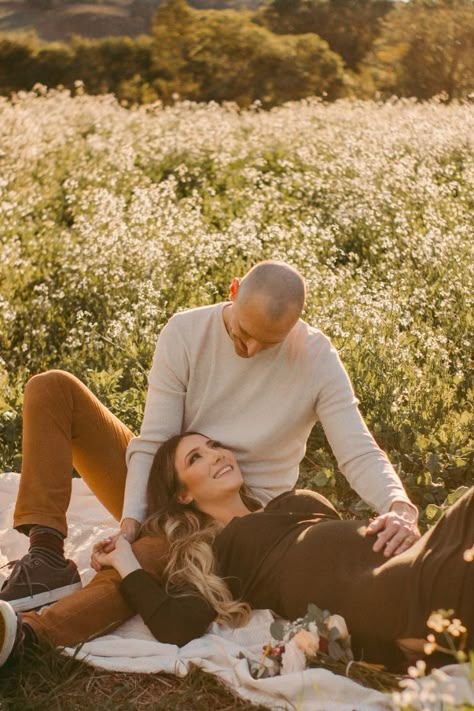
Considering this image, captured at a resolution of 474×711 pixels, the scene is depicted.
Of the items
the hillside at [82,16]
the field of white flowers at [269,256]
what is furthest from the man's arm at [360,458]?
the hillside at [82,16]

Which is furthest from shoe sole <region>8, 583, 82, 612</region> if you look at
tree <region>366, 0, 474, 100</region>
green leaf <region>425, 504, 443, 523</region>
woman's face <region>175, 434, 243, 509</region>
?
tree <region>366, 0, 474, 100</region>

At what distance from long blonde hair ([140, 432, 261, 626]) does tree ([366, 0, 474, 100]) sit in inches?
819

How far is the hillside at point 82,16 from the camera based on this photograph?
27789mm

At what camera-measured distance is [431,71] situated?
945 inches

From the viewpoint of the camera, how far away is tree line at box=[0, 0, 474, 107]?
2192 cm

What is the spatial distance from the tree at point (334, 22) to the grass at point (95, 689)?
24.6 metres

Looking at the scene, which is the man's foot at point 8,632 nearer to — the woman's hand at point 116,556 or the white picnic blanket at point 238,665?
the white picnic blanket at point 238,665

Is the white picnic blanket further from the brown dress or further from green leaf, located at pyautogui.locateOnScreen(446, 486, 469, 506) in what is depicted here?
green leaf, located at pyautogui.locateOnScreen(446, 486, 469, 506)

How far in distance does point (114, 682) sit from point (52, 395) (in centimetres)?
110

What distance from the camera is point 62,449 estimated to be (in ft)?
12.6

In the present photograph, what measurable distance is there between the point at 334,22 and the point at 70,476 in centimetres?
2437

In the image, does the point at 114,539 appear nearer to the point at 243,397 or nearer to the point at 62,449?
the point at 62,449

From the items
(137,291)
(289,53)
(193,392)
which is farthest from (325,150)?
(289,53)

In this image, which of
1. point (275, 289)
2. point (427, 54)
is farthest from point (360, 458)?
point (427, 54)
